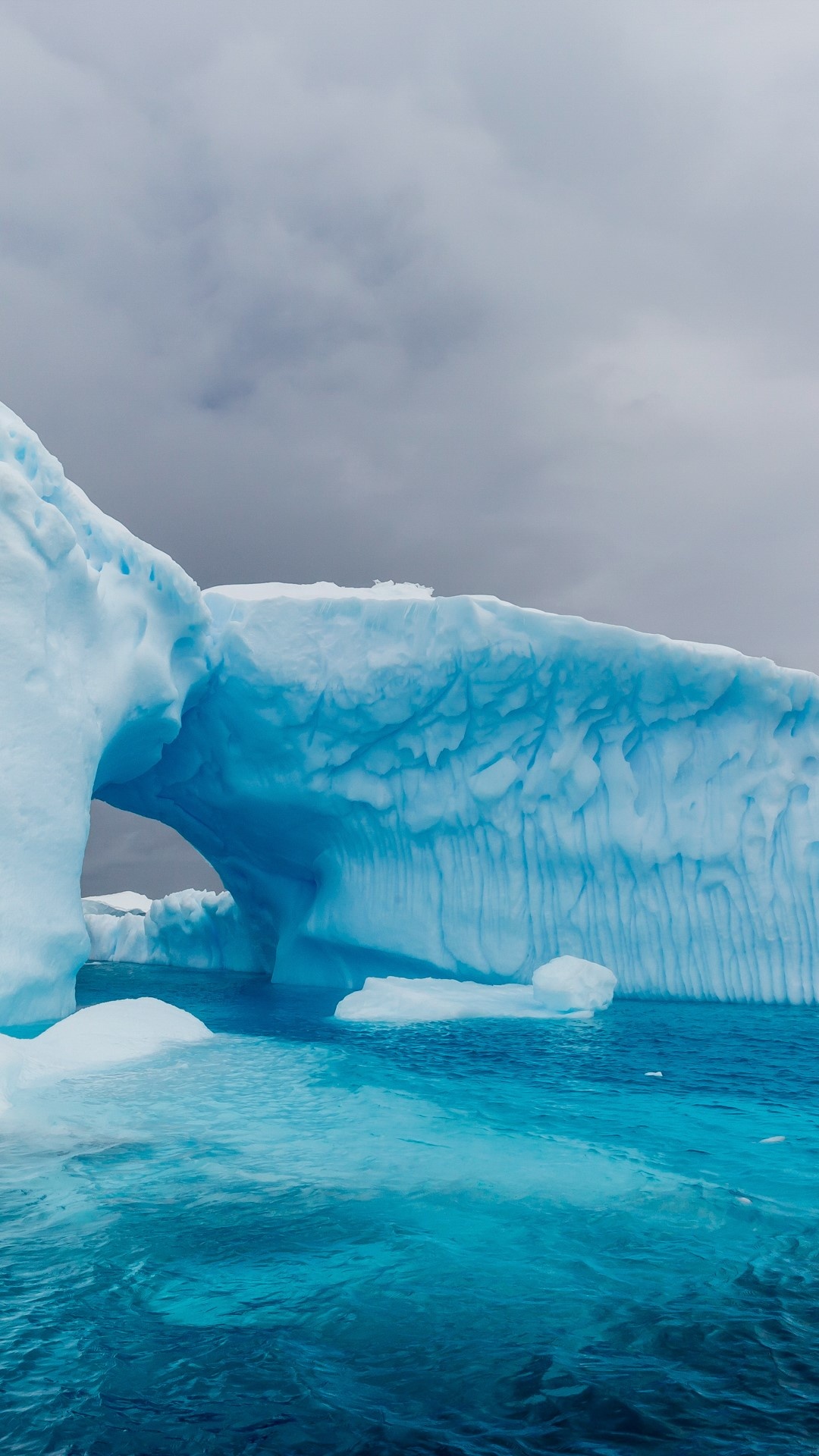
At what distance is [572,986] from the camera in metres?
12.9

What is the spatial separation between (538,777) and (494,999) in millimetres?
3592

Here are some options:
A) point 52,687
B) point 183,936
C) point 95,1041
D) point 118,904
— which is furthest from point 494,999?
point 118,904

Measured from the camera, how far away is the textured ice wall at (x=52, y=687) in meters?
9.36

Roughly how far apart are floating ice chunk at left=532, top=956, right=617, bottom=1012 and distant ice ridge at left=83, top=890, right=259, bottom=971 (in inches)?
453

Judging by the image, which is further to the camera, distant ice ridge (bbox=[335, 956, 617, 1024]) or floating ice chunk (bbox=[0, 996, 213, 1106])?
distant ice ridge (bbox=[335, 956, 617, 1024])

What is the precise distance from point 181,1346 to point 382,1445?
86 cm

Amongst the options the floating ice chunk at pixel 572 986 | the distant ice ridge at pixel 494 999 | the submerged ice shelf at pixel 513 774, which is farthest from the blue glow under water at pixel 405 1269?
the submerged ice shelf at pixel 513 774

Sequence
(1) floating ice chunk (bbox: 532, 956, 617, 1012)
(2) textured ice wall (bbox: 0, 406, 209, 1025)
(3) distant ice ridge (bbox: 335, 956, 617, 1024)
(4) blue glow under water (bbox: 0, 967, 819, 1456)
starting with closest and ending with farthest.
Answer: (4) blue glow under water (bbox: 0, 967, 819, 1456) → (2) textured ice wall (bbox: 0, 406, 209, 1025) → (3) distant ice ridge (bbox: 335, 956, 617, 1024) → (1) floating ice chunk (bbox: 532, 956, 617, 1012)

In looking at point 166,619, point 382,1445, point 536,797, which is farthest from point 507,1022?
point 382,1445

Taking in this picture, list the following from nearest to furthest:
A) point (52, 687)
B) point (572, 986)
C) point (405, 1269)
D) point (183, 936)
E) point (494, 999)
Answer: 1. point (405, 1269)
2. point (52, 687)
3. point (572, 986)
4. point (494, 999)
5. point (183, 936)

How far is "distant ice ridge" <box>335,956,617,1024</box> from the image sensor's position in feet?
40.6

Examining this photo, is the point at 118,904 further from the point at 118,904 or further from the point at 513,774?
the point at 513,774

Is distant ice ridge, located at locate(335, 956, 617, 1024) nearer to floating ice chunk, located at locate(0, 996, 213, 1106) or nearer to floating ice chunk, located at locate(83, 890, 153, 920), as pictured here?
floating ice chunk, located at locate(0, 996, 213, 1106)

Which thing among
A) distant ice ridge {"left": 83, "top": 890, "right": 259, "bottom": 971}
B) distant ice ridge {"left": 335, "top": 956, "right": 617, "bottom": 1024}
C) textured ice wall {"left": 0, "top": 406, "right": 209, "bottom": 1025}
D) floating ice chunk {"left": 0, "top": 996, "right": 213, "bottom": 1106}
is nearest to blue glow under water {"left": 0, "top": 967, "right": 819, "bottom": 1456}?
floating ice chunk {"left": 0, "top": 996, "right": 213, "bottom": 1106}
